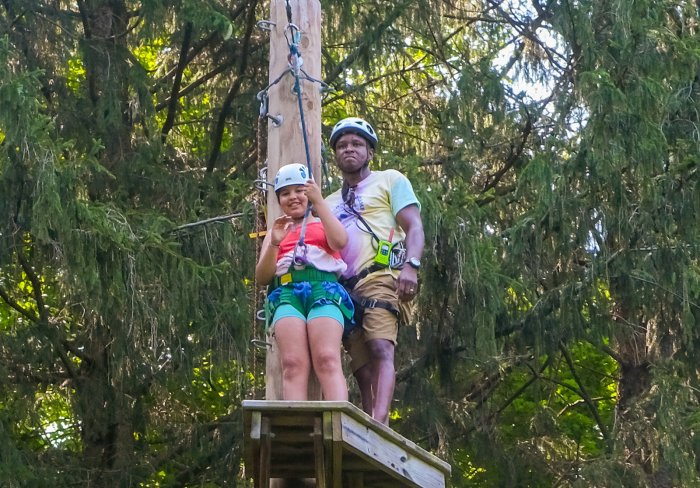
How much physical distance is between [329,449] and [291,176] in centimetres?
122

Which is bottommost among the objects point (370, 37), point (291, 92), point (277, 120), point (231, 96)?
point (277, 120)

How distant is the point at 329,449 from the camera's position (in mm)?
5418

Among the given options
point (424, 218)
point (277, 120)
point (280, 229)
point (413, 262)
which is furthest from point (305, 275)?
point (424, 218)

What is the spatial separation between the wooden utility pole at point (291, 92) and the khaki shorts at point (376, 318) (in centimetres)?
55

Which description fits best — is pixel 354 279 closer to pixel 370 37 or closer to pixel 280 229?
pixel 280 229

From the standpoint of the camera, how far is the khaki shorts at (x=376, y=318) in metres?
6.07

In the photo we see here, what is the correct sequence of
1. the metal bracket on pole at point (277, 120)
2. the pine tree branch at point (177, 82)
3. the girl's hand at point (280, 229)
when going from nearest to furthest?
1. the girl's hand at point (280, 229)
2. the metal bracket on pole at point (277, 120)
3. the pine tree branch at point (177, 82)

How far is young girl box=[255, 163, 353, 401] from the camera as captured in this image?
18.8 feet

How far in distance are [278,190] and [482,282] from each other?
5378 millimetres

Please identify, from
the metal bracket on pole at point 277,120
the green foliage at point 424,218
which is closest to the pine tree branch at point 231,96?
the green foliage at point 424,218

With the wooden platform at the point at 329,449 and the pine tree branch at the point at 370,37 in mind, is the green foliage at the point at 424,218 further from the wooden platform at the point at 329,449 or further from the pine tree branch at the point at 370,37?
the wooden platform at the point at 329,449

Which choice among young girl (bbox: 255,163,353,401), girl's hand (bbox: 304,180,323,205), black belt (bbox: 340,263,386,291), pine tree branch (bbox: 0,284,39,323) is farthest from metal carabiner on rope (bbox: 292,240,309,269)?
pine tree branch (bbox: 0,284,39,323)

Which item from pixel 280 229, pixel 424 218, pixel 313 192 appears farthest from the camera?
pixel 424 218

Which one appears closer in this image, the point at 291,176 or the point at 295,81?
the point at 291,176
